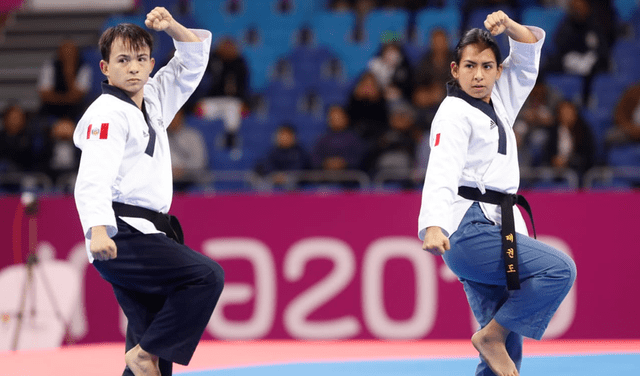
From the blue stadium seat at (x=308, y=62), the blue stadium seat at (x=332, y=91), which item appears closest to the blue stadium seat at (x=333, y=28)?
the blue stadium seat at (x=308, y=62)

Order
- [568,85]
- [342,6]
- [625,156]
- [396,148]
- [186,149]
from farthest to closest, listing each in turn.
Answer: [342,6], [568,85], [186,149], [625,156], [396,148]

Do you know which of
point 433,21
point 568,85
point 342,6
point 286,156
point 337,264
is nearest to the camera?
point 337,264

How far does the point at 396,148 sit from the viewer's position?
7.57m

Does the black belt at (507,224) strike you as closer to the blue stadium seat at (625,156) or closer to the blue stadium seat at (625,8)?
the blue stadium seat at (625,156)

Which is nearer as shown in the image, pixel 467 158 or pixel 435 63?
pixel 467 158

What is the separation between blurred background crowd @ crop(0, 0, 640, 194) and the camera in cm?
762

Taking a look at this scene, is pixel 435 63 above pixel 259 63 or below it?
above

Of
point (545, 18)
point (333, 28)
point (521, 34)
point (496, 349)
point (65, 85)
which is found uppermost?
point (545, 18)

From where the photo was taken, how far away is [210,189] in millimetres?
7828

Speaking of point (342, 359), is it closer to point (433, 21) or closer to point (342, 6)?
point (433, 21)

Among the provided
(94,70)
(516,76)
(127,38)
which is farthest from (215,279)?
(94,70)

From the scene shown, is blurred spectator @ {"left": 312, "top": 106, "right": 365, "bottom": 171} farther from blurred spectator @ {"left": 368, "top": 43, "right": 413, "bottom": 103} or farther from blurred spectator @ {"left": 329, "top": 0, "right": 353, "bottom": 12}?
blurred spectator @ {"left": 329, "top": 0, "right": 353, "bottom": 12}

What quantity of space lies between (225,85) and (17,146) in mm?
2248

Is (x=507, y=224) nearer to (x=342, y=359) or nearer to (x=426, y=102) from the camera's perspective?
(x=342, y=359)
